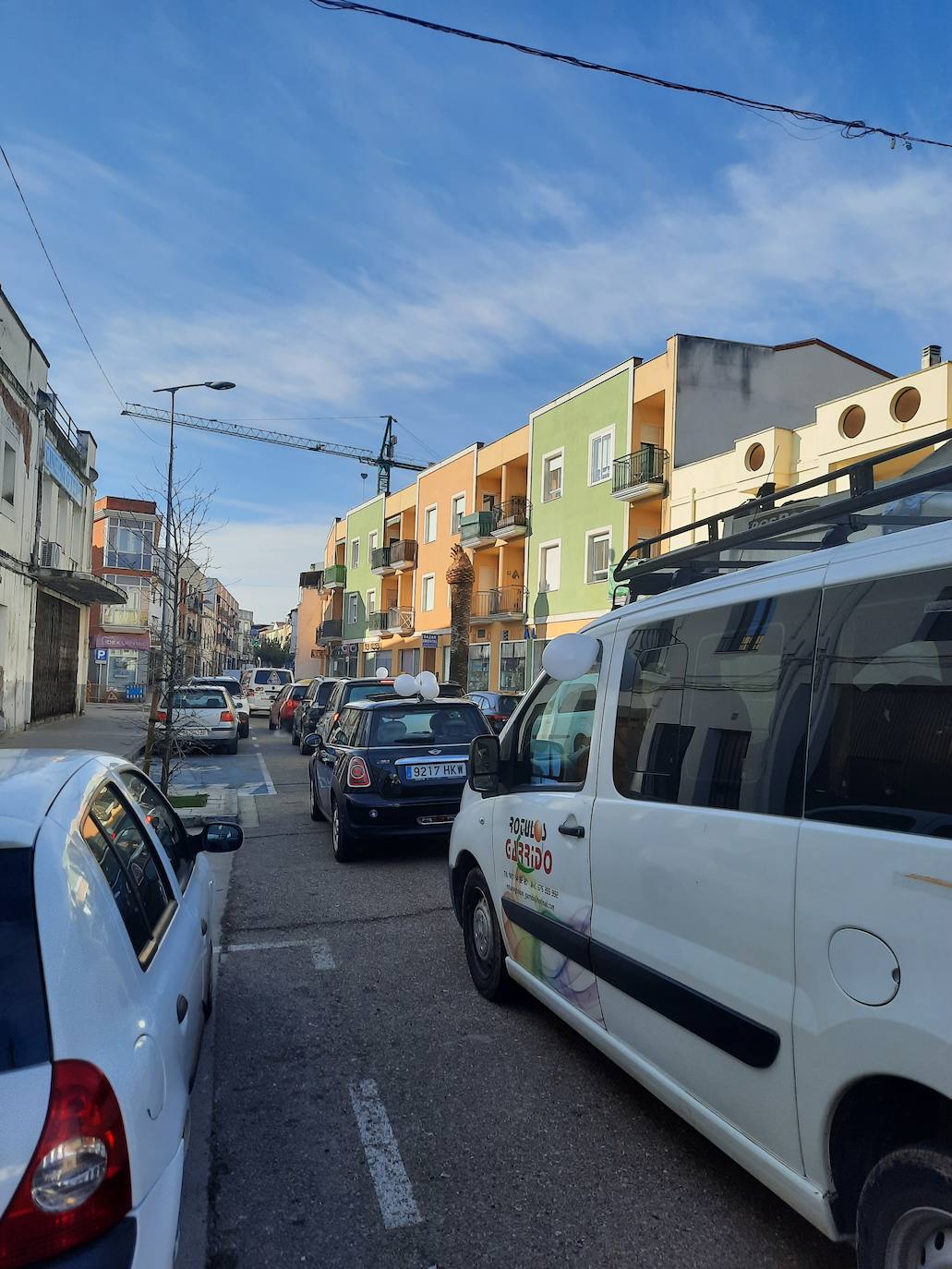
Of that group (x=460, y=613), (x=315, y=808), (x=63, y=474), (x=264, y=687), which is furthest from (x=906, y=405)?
(x=264, y=687)

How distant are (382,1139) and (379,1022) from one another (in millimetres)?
1113

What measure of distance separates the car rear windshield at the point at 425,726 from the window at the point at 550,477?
21733mm

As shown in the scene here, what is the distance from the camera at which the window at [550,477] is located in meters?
29.5

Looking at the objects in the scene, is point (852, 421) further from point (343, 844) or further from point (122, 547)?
point (122, 547)

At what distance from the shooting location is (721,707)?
267cm

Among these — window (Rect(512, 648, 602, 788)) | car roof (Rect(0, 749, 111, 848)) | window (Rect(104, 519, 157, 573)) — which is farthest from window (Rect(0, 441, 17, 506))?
window (Rect(104, 519, 157, 573))

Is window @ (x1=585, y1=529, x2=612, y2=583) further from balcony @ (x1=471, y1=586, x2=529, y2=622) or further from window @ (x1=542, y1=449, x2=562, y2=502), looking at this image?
balcony @ (x1=471, y1=586, x2=529, y2=622)

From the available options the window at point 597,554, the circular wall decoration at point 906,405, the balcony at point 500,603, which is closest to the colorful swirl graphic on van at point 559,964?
the circular wall decoration at point 906,405

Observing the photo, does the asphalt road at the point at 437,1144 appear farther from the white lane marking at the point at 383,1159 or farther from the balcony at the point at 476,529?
the balcony at the point at 476,529

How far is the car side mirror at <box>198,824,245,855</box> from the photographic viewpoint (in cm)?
404

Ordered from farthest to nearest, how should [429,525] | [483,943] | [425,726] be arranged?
[429,525]
[425,726]
[483,943]

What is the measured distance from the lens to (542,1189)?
2900 mm

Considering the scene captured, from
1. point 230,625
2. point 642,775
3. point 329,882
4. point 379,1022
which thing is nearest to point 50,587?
point 329,882

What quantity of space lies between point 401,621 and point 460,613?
30.7ft
